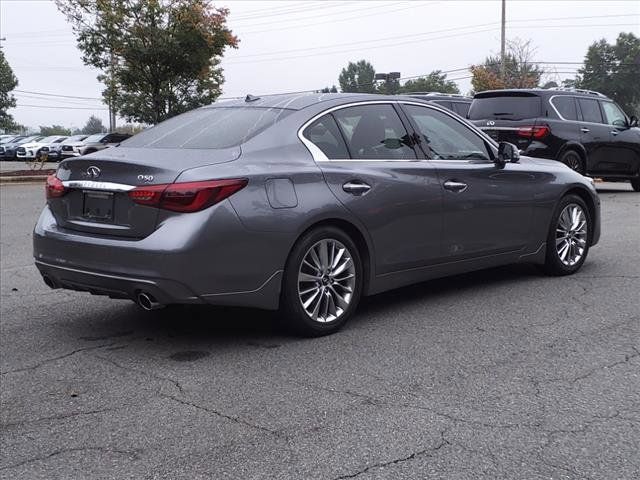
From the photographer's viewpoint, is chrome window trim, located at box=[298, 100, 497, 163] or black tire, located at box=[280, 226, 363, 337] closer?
black tire, located at box=[280, 226, 363, 337]

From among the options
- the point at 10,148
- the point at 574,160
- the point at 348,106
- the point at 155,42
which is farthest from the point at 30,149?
the point at 348,106

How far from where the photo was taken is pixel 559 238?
6973 mm

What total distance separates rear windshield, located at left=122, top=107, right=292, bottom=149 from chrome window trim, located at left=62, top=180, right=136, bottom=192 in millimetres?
544

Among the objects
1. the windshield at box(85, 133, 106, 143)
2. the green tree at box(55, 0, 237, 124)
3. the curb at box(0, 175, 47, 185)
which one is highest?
the green tree at box(55, 0, 237, 124)

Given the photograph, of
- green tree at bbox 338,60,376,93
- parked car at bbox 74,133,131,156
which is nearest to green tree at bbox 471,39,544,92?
parked car at bbox 74,133,131,156

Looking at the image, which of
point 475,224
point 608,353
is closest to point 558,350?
point 608,353

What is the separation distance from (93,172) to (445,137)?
279 cm

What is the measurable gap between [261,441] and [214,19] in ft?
72.1

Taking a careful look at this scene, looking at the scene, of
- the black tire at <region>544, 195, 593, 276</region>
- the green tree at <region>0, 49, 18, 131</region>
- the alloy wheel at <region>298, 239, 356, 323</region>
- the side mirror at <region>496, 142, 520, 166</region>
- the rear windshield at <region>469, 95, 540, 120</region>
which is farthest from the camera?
the green tree at <region>0, 49, 18, 131</region>

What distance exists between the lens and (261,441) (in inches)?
135

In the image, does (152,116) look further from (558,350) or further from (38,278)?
(558,350)

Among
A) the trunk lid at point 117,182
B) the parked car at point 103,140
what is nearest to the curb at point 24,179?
the parked car at point 103,140

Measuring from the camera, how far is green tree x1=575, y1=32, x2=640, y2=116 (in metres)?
89.8

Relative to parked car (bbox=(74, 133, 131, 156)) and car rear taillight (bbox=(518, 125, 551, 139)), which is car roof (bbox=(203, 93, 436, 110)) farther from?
parked car (bbox=(74, 133, 131, 156))
